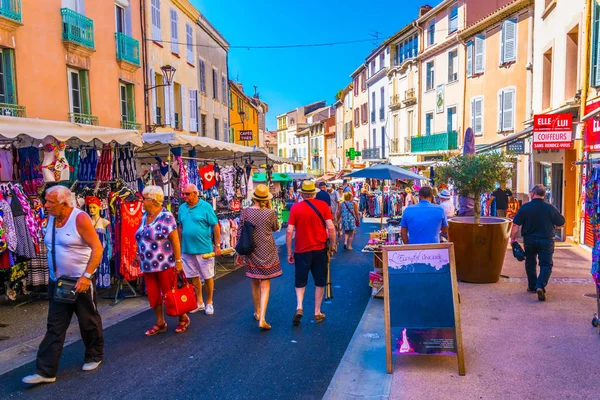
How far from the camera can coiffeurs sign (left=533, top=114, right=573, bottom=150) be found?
10500 mm

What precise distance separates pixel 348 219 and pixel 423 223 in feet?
19.5

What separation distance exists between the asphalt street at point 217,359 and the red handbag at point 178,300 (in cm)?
34

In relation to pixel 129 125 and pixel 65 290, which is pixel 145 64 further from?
pixel 65 290

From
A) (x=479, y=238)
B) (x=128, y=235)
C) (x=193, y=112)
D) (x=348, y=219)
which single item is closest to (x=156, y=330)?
(x=128, y=235)

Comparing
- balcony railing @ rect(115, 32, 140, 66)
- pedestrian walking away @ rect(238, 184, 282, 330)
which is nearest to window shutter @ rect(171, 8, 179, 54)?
balcony railing @ rect(115, 32, 140, 66)

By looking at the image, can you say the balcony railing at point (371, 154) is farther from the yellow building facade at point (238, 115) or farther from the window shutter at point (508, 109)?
the window shutter at point (508, 109)

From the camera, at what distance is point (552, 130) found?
1058cm

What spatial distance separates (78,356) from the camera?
15.8 ft

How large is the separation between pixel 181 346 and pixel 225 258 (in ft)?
18.0

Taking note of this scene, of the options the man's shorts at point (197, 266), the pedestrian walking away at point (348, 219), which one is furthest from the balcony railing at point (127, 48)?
the man's shorts at point (197, 266)

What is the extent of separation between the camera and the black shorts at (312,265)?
575cm

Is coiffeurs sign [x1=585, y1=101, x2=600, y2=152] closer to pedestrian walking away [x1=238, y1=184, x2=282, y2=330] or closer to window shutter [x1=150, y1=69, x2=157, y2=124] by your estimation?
pedestrian walking away [x1=238, y1=184, x2=282, y2=330]

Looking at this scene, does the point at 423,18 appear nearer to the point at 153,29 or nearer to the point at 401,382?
the point at 153,29

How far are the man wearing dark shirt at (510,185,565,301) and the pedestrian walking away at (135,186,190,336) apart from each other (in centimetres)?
464
